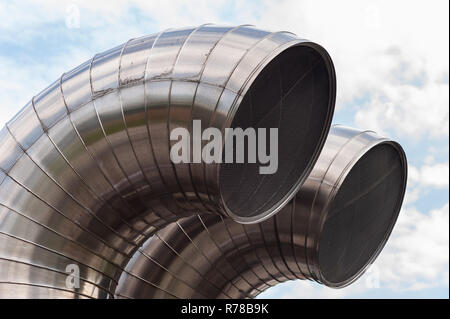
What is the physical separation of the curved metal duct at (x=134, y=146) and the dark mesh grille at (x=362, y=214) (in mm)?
2633

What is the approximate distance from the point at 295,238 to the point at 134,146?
14.0ft

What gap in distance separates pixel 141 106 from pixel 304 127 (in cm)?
271

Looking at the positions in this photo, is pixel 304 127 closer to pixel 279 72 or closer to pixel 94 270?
pixel 279 72

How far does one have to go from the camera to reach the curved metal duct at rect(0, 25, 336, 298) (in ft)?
22.5

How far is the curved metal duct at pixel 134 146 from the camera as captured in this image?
6848 mm

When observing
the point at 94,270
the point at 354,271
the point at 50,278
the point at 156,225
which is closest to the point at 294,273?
the point at 354,271
